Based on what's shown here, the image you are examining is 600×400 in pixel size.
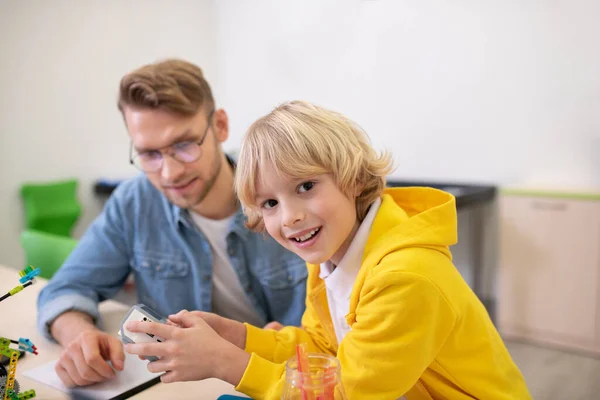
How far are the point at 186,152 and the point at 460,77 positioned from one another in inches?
62.3

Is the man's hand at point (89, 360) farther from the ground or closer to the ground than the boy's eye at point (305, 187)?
closer to the ground

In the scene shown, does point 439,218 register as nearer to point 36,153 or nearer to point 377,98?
point 377,98

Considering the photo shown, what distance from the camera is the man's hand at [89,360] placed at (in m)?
0.90

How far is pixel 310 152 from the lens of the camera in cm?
80

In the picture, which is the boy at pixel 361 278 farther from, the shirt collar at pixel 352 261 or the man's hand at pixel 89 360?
the man's hand at pixel 89 360

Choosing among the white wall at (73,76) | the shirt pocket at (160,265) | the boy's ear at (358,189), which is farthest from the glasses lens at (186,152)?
the white wall at (73,76)

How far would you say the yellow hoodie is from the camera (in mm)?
697

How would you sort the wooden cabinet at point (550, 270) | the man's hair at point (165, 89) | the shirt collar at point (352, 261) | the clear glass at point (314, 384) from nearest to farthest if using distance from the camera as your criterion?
the clear glass at point (314, 384)
the shirt collar at point (352, 261)
the man's hair at point (165, 89)
the wooden cabinet at point (550, 270)

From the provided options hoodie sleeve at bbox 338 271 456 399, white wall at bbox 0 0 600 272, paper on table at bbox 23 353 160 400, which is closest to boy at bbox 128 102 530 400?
hoodie sleeve at bbox 338 271 456 399

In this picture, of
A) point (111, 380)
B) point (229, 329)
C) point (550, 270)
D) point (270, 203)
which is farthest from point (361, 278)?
point (550, 270)

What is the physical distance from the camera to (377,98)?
2535mm

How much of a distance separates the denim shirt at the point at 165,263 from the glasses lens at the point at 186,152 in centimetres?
14

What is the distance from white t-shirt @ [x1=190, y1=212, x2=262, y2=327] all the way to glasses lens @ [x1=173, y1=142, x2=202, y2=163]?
6.2 inches

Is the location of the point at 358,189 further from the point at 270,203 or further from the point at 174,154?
the point at 174,154
